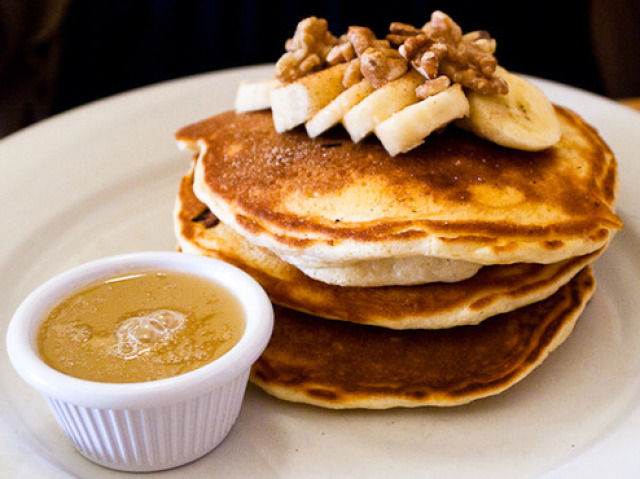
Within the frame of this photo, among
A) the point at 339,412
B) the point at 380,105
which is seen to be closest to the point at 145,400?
the point at 339,412

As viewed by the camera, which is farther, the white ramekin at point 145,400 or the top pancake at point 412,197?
the top pancake at point 412,197

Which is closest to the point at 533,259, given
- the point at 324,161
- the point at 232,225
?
the point at 324,161

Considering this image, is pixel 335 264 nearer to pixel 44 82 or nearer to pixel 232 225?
pixel 232 225

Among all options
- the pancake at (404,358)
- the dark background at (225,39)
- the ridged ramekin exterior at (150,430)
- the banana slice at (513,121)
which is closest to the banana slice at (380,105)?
the banana slice at (513,121)

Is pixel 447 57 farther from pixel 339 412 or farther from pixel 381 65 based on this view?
pixel 339 412

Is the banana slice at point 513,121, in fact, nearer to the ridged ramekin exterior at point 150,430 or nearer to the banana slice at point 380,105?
the banana slice at point 380,105

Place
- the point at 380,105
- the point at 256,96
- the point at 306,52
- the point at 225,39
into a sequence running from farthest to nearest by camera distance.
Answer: the point at 225,39
the point at 256,96
the point at 306,52
the point at 380,105
